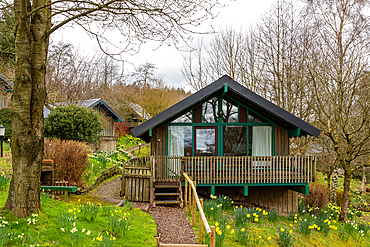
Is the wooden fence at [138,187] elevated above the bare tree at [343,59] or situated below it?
below

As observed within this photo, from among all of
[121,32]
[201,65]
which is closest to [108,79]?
[201,65]

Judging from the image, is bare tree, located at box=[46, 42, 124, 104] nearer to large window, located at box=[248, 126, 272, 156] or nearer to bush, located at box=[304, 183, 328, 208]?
large window, located at box=[248, 126, 272, 156]

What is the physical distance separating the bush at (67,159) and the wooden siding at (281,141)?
26.5 ft

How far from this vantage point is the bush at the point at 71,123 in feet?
48.1

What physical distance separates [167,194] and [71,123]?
7.97m

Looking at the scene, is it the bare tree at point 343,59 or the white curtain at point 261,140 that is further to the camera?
the white curtain at point 261,140

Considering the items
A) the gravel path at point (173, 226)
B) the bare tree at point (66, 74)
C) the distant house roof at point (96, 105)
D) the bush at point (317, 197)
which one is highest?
the bare tree at point (66, 74)

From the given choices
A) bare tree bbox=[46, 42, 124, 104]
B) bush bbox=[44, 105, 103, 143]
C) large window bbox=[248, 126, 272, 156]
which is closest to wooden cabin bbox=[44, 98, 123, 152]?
bare tree bbox=[46, 42, 124, 104]

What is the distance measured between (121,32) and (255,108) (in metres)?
7.67

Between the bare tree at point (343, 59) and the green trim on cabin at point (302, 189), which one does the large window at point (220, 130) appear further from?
the bare tree at point (343, 59)

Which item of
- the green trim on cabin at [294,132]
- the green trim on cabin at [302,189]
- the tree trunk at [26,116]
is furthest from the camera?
the green trim on cabin at [294,132]

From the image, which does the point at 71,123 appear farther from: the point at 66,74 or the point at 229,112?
the point at 66,74

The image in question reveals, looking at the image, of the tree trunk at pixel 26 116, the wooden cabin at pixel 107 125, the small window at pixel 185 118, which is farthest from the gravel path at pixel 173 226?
the wooden cabin at pixel 107 125

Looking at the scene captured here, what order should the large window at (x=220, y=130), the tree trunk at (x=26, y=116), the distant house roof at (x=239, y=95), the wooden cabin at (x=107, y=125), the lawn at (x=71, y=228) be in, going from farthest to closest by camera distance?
the wooden cabin at (x=107, y=125)
the large window at (x=220, y=130)
the distant house roof at (x=239, y=95)
the tree trunk at (x=26, y=116)
the lawn at (x=71, y=228)
